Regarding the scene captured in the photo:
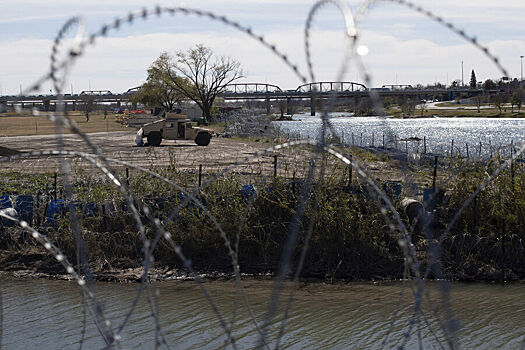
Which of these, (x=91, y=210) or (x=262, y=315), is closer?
(x=262, y=315)

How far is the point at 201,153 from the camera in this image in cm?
3334

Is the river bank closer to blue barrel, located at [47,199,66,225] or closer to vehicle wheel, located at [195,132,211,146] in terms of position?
blue barrel, located at [47,199,66,225]

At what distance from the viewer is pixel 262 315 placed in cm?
1033

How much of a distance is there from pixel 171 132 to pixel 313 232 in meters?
26.4

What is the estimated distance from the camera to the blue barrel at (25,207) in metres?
13.2

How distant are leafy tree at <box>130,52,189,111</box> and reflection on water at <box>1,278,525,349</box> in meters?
72.8

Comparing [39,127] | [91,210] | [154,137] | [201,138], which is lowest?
[91,210]

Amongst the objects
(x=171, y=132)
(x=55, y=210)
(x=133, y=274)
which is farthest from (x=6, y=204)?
(x=171, y=132)

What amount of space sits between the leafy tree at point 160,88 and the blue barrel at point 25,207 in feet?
230

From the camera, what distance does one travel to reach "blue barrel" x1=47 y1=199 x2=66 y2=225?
1303 centimetres

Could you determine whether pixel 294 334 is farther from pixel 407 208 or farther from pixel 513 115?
pixel 513 115

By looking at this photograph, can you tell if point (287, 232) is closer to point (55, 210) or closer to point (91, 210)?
point (91, 210)

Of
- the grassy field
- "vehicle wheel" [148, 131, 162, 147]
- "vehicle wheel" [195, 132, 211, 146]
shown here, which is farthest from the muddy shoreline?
the grassy field

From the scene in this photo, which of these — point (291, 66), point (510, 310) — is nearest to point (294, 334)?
point (510, 310)
